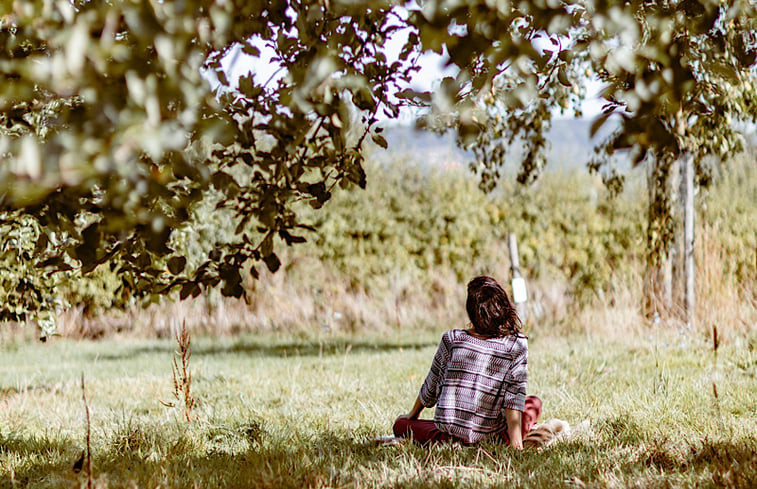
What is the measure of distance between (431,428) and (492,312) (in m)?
0.70

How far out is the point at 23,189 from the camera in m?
1.24

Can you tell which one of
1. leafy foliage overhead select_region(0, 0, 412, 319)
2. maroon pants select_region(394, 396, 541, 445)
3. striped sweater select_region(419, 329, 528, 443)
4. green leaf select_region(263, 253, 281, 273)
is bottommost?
maroon pants select_region(394, 396, 541, 445)

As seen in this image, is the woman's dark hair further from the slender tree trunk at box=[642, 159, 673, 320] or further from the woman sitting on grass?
the slender tree trunk at box=[642, 159, 673, 320]

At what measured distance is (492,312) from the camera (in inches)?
148

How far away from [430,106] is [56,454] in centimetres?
267

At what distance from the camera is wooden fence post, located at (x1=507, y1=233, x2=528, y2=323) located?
7.65 m

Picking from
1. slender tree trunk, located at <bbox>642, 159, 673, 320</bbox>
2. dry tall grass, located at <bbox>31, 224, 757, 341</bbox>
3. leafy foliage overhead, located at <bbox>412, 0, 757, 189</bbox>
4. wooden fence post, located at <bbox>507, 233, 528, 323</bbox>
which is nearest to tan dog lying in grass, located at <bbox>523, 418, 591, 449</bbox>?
leafy foliage overhead, located at <bbox>412, 0, 757, 189</bbox>

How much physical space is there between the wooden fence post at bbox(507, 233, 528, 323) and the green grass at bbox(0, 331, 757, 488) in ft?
2.00

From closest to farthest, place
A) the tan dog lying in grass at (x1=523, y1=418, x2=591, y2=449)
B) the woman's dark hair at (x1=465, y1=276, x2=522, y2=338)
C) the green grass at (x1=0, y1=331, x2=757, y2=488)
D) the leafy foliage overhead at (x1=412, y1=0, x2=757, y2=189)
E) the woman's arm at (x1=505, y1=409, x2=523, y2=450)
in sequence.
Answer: the leafy foliage overhead at (x1=412, y1=0, x2=757, y2=189) < the green grass at (x1=0, y1=331, x2=757, y2=488) < the woman's arm at (x1=505, y1=409, x2=523, y2=450) < the woman's dark hair at (x1=465, y1=276, x2=522, y2=338) < the tan dog lying in grass at (x1=523, y1=418, x2=591, y2=449)

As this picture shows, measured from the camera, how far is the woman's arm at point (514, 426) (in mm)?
3641

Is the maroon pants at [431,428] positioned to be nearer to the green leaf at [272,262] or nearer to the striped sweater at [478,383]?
the striped sweater at [478,383]

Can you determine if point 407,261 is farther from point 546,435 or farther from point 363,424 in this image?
point 546,435

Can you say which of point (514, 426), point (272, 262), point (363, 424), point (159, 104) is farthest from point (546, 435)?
point (159, 104)

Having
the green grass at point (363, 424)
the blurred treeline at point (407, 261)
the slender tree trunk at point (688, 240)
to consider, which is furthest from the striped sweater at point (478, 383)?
the blurred treeline at point (407, 261)
